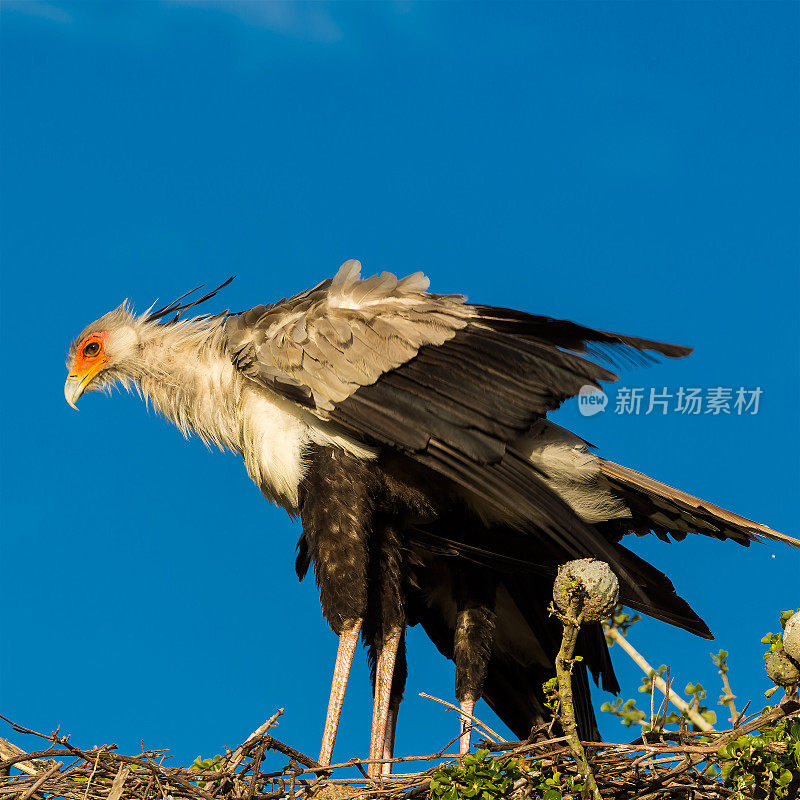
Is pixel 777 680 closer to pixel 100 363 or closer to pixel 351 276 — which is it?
pixel 351 276

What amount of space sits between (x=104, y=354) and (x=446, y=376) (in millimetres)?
2426

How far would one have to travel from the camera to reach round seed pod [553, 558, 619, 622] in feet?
12.7

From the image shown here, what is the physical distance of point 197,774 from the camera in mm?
4926

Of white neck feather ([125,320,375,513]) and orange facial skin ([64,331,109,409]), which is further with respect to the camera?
orange facial skin ([64,331,109,409])

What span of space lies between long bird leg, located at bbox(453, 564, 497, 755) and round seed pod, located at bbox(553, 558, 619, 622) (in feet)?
8.27

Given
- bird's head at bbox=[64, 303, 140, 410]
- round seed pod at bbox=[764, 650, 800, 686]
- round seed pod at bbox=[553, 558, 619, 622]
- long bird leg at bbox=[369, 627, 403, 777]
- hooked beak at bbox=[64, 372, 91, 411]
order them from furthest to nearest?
hooked beak at bbox=[64, 372, 91, 411]
bird's head at bbox=[64, 303, 140, 410]
long bird leg at bbox=[369, 627, 403, 777]
round seed pod at bbox=[764, 650, 800, 686]
round seed pod at bbox=[553, 558, 619, 622]

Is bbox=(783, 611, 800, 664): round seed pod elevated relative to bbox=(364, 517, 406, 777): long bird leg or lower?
lower

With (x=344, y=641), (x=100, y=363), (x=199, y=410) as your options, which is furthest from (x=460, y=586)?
(x=100, y=363)

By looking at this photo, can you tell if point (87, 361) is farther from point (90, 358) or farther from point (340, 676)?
point (340, 676)

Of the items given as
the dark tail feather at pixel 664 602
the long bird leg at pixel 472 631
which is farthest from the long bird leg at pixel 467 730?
the dark tail feather at pixel 664 602

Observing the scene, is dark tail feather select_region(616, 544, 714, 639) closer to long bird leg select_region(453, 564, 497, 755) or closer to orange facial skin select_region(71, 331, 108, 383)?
long bird leg select_region(453, 564, 497, 755)

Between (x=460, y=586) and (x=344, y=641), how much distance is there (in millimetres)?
882

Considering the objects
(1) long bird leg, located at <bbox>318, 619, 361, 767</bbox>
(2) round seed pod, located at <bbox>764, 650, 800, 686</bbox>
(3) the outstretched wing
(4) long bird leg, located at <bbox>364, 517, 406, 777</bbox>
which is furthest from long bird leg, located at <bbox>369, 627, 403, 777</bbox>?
(2) round seed pod, located at <bbox>764, 650, 800, 686</bbox>

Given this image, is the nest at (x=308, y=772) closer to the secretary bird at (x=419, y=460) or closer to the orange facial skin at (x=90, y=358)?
the secretary bird at (x=419, y=460)
